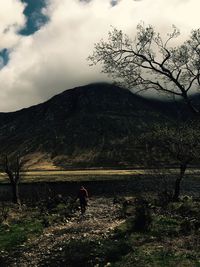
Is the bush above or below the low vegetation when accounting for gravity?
above

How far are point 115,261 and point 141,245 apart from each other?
3243mm

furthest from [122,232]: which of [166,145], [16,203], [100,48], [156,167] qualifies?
[16,203]

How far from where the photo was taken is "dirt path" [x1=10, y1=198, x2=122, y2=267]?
96.5 feet

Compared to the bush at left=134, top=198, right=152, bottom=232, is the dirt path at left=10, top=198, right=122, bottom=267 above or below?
below

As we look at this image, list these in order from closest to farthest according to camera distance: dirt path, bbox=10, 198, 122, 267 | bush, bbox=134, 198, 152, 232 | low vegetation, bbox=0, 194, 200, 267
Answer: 1. low vegetation, bbox=0, 194, 200, 267
2. dirt path, bbox=10, 198, 122, 267
3. bush, bbox=134, 198, 152, 232

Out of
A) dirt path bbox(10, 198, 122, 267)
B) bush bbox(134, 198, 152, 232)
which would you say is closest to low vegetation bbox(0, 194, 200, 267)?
bush bbox(134, 198, 152, 232)

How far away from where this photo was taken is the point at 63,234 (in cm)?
3650

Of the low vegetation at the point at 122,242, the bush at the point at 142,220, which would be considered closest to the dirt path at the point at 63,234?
Answer: the low vegetation at the point at 122,242

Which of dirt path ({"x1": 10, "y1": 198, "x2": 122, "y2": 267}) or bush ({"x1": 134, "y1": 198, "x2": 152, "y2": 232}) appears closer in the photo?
dirt path ({"x1": 10, "y1": 198, "x2": 122, "y2": 267})

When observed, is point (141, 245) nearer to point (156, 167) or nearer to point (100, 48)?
point (100, 48)

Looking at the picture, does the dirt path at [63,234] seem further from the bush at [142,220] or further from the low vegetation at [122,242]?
the bush at [142,220]

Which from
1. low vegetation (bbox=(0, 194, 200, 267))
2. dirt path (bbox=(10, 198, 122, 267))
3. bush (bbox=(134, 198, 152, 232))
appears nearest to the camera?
low vegetation (bbox=(0, 194, 200, 267))

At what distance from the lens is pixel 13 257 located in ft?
98.4

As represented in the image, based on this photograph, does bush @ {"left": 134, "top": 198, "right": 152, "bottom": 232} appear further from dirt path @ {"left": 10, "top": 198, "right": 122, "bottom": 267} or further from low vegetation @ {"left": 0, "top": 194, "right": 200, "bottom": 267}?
dirt path @ {"left": 10, "top": 198, "right": 122, "bottom": 267}
